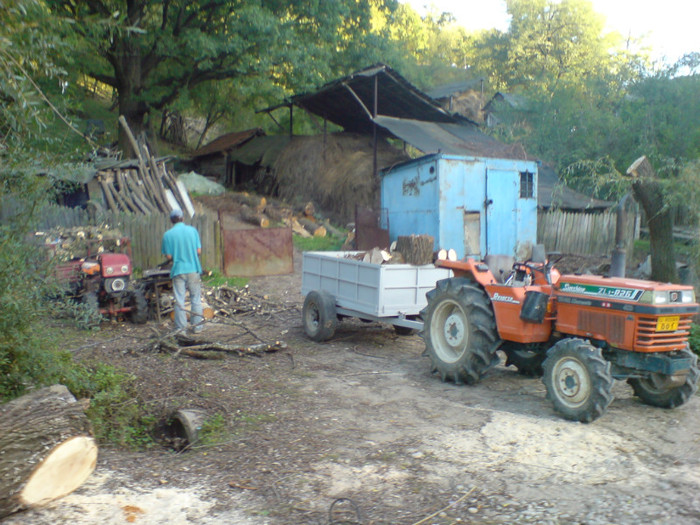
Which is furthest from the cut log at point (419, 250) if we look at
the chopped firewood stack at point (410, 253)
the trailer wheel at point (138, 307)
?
the trailer wheel at point (138, 307)

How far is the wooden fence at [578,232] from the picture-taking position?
58.2ft

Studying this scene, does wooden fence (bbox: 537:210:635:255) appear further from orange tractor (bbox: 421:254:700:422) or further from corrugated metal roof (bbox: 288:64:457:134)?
orange tractor (bbox: 421:254:700:422)

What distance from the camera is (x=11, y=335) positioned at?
187 inches

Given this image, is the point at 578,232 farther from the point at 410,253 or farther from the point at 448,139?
the point at 410,253

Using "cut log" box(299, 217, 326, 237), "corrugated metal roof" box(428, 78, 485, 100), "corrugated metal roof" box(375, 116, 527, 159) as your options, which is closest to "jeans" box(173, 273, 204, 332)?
"corrugated metal roof" box(375, 116, 527, 159)

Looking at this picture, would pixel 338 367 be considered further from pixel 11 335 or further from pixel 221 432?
pixel 11 335

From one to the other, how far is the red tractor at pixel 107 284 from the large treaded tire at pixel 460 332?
4839 millimetres

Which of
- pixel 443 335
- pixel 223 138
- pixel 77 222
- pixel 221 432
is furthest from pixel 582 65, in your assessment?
pixel 221 432

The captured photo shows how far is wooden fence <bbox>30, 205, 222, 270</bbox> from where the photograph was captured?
542 inches

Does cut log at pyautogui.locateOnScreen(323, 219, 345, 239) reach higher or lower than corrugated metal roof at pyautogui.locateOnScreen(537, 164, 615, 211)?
lower

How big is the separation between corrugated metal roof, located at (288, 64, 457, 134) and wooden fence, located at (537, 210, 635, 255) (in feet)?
19.6

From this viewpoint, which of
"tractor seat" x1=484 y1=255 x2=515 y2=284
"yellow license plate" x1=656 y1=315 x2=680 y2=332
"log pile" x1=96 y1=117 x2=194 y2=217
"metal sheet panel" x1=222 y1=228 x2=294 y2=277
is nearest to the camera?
"yellow license plate" x1=656 y1=315 x2=680 y2=332

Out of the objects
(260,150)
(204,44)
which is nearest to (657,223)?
(204,44)

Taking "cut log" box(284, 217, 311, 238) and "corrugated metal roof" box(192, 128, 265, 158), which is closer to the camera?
"cut log" box(284, 217, 311, 238)
